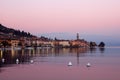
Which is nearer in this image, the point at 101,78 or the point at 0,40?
the point at 101,78

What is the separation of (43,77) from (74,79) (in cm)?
253

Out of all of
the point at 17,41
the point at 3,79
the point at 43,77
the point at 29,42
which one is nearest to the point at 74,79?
the point at 43,77

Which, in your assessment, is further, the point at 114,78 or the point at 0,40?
the point at 0,40

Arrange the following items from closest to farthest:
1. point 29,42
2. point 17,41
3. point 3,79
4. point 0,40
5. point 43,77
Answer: point 3,79, point 43,77, point 0,40, point 17,41, point 29,42

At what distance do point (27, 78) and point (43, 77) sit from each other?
144 centimetres

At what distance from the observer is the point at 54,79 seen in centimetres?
2617

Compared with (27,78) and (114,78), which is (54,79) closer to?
(27,78)

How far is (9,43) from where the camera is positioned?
168 meters

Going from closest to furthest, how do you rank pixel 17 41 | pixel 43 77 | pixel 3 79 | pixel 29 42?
pixel 3 79 → pixel 43 77 → pixel 17 41 → pixel 29 42

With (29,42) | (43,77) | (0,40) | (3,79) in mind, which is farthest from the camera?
(29,42)

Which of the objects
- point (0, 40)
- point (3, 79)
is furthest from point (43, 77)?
point (0, 40)

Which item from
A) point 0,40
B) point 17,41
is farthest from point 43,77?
point 17,41

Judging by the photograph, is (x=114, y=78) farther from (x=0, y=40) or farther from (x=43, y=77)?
(x=0, y=40)

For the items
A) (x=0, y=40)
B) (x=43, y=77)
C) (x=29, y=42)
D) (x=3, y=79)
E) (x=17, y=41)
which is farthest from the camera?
(x=29, y=42)
